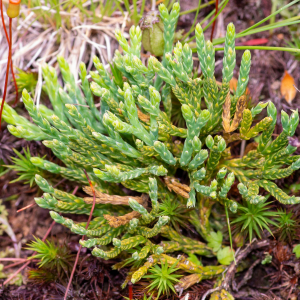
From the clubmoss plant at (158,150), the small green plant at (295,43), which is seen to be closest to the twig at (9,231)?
the clubmoss plant at (158,150)

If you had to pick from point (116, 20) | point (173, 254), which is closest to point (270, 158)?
point (173, 254)

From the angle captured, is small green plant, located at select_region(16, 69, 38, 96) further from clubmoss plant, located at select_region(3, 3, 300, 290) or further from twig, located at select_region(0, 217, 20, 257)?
twig, located at select_region(0, 217, 20, 257)

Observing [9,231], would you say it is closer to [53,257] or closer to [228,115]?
[53,257]

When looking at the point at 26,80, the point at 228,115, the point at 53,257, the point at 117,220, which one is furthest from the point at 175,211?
the point at 26,80

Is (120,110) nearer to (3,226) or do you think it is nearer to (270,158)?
(270,158)

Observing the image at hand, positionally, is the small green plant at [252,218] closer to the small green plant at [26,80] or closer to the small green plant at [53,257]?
the small green plant at [53,257]

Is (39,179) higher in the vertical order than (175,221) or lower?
higher

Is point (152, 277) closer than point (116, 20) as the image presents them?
Yes
